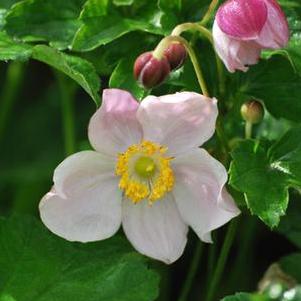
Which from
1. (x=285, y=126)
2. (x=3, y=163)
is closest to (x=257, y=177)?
(x=285, y=126)

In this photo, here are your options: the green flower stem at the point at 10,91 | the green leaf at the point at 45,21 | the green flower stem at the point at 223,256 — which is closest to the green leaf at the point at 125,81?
the green leaf at the point at 45,21

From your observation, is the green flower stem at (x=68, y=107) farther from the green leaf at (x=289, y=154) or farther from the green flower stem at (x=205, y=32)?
the green leaf at (x=289, y=154)

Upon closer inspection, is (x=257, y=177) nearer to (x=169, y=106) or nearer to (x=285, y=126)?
(x=169, y=106)

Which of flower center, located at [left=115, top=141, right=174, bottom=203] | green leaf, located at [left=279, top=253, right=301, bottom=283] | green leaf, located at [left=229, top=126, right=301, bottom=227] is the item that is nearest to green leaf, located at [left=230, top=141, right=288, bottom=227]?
green leaf, located at [left=229, top=126, right=301, bottom=227]

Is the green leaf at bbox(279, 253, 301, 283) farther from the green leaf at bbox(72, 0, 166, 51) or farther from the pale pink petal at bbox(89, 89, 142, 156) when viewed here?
the green leaf at bbox(72, 0, 166, 51)

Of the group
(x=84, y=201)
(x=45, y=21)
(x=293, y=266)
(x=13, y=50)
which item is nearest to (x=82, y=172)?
(x=84, y=201)
